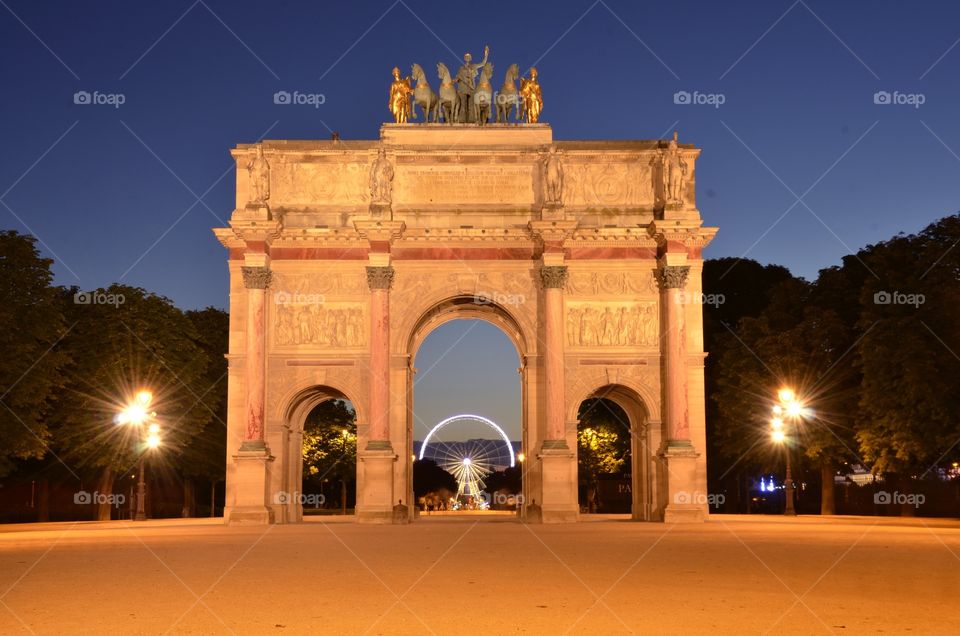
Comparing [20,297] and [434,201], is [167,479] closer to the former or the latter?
[20,297]

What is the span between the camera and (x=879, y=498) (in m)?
54.2

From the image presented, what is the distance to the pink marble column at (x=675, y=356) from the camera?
42.6 metres

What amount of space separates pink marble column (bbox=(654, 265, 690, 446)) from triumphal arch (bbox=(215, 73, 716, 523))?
0.20 feet

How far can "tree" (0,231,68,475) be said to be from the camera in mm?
42656

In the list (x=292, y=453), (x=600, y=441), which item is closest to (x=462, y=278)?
(x=292, y=453)

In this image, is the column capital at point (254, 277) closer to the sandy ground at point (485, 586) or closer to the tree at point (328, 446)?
the sandy ground at point (485, 586)

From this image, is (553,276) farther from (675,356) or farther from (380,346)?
(380,346)

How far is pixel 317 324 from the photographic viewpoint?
145 feet

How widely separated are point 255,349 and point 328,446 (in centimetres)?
3653

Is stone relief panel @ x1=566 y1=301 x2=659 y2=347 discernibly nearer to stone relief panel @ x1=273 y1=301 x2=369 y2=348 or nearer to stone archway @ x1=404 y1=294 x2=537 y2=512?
stone archway @ x1=404 y1=294 x2=537 y2=512

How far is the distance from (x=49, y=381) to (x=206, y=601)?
33147 millimetres

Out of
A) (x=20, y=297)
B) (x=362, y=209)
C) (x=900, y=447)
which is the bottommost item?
(x=900, y=447)

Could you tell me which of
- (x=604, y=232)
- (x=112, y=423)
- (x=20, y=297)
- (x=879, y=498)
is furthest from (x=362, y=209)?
(x=879, y=498)

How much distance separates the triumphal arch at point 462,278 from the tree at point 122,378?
37.5 feet
